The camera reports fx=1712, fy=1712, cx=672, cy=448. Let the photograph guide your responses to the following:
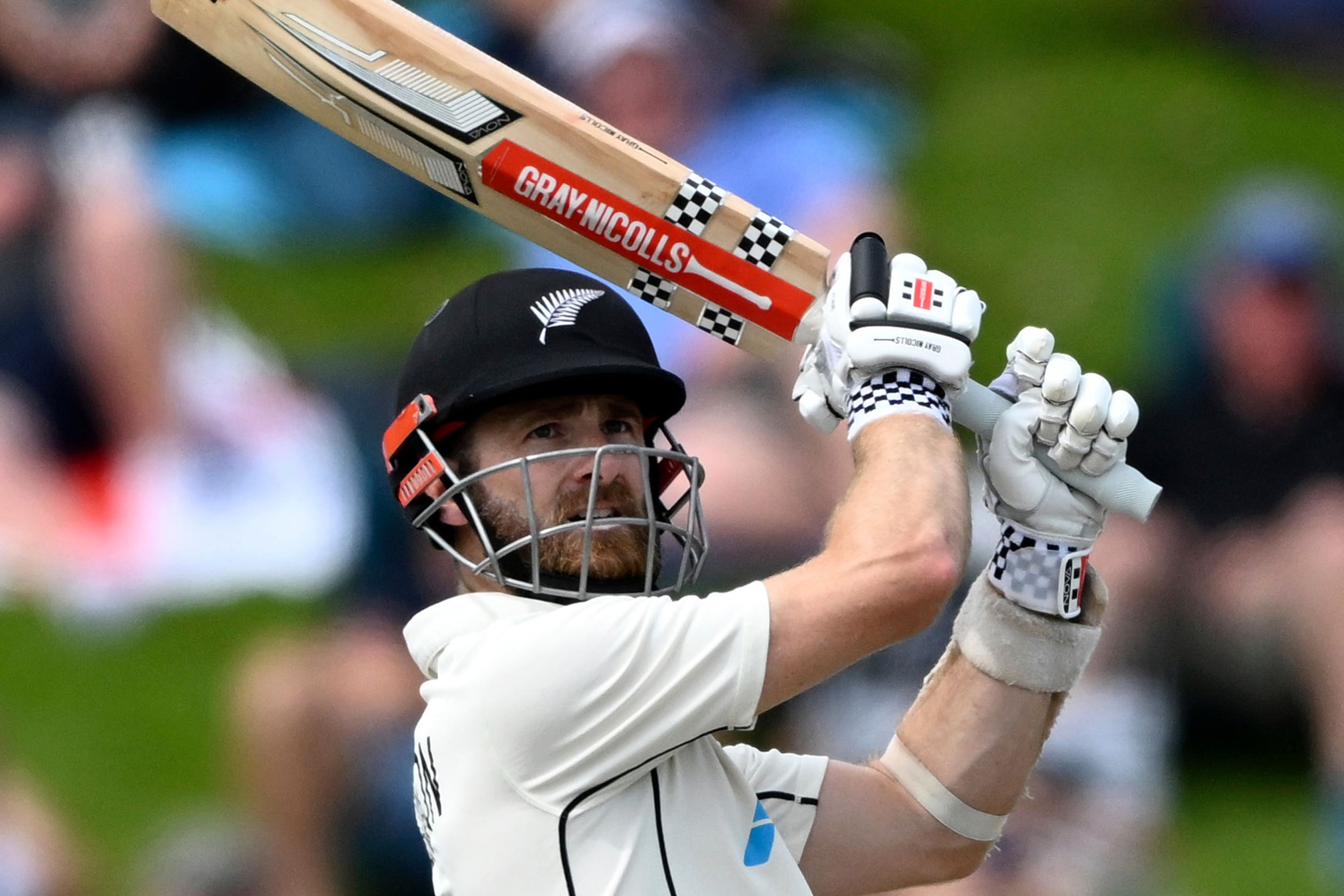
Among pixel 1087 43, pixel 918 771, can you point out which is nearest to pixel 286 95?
pixel 918 771

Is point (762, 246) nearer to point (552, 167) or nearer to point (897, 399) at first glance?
point (552, 167)

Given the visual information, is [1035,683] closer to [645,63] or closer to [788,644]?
[788,644]

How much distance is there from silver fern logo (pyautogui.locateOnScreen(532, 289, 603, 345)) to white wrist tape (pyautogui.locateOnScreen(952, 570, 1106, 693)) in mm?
774

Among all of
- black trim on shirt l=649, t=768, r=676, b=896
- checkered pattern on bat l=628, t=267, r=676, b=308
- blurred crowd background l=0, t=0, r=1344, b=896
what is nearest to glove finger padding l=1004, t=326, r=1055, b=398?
checkered pattern on bat l=628, t=267, r=676, b=308

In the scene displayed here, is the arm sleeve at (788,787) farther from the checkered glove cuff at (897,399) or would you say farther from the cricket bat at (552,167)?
the cricket bat at (552,167)

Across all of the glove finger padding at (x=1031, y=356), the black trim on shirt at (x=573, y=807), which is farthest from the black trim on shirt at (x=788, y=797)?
the glove finger padding at (x=1031, y=356)

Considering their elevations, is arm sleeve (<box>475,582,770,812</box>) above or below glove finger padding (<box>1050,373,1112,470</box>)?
below

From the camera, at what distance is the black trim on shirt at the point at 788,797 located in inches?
103

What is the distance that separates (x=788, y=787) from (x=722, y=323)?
78 centimetres

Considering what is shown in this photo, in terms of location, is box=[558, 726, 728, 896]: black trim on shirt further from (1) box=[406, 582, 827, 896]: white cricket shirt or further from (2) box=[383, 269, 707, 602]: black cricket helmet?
(2) box=[383, 269, 707, 602]: black cricket helmet

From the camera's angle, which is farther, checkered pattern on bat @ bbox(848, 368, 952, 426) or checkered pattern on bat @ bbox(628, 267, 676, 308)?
checkered pattern on bat @ bbox(628, 267, 676, 308)

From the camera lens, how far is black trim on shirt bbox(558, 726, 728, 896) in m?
2.22

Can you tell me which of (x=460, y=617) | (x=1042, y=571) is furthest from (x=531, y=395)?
(x=1042, y=571)

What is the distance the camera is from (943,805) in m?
2.71
